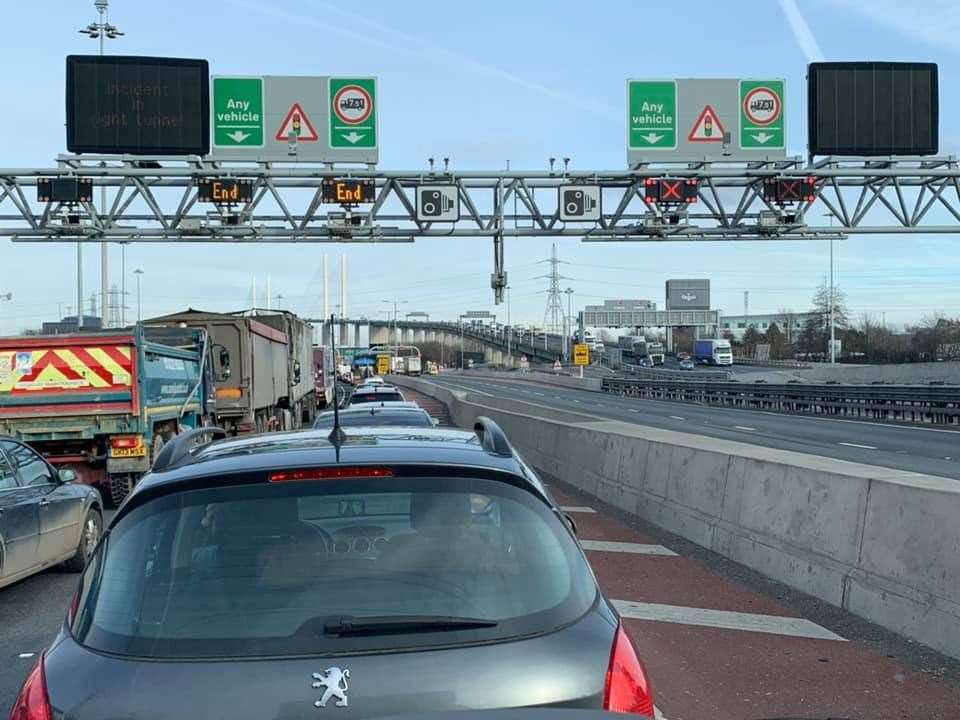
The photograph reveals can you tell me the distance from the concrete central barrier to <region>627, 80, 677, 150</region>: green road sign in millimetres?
13539

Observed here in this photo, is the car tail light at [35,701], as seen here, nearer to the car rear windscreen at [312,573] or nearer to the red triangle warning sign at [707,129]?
the car rear windscreen at [312,573]

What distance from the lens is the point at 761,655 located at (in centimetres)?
707

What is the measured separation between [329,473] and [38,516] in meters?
7.07

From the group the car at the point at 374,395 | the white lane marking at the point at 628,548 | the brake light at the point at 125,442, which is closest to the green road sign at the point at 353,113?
the car at the point at 374,395

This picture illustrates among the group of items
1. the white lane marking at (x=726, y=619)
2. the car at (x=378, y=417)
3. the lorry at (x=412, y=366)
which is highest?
the car at (x=378, y=417)

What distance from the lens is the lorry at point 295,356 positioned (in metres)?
31.8

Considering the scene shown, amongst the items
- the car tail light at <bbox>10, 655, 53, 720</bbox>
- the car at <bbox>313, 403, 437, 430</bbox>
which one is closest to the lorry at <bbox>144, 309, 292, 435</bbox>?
the car at <bbox>313, 403, 437, 430</bbox>

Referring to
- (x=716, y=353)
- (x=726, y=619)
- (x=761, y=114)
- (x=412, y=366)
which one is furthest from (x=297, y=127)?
(x=412, y=366)

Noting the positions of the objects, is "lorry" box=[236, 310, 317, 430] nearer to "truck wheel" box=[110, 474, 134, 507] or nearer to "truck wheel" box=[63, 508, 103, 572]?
"truck wheel" box=[110, 474, 134, 507]

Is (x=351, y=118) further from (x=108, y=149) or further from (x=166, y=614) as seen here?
(x=166, y=614)

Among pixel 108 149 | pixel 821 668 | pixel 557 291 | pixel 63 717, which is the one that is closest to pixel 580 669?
pixel 63 717

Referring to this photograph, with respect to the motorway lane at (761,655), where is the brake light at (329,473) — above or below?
above

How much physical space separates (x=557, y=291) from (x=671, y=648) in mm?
120696

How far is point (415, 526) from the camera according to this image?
338 centimetres
